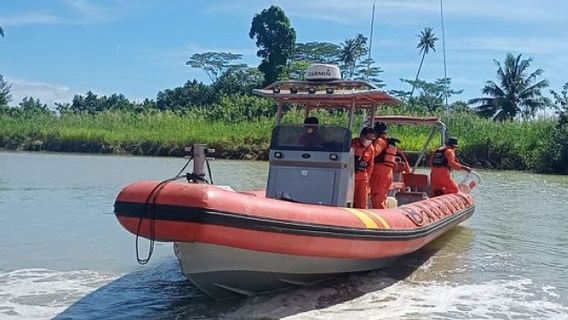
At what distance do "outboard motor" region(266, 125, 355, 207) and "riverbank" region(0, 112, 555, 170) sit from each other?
18.6 m

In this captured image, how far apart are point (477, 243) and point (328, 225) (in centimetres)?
490

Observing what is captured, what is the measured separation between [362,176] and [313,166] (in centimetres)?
64

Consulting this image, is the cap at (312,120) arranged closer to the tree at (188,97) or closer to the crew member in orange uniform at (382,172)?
the crew member in orange uniform at (382,172)

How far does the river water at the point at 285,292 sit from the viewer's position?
5.86 meters

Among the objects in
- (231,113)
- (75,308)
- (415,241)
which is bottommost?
(75,308)

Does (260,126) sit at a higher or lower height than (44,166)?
higher

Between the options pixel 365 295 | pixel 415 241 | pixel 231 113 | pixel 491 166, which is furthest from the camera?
pixel 231 113

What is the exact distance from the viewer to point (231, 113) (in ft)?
119

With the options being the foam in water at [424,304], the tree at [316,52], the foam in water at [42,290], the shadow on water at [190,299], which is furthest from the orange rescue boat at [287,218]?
the tree at [316,52]

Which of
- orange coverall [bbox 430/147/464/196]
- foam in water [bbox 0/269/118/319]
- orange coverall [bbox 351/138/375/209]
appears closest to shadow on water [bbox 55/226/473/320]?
foam in water [bbox 0/269/118/319]

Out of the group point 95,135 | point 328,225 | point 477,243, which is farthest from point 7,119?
point 328,225

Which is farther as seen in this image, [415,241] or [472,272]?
[472,272]

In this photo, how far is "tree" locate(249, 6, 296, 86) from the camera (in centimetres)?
4819

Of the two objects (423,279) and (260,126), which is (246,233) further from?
(260,126)
